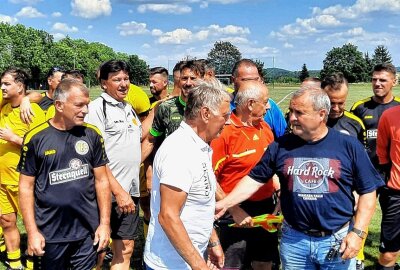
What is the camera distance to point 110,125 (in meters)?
4.68

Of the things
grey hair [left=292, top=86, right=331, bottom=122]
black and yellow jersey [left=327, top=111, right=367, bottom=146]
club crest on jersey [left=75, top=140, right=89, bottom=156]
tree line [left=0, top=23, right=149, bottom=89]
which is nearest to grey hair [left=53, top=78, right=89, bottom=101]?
club crest on jersey [left=75, top=140, right=89, bottom=156]

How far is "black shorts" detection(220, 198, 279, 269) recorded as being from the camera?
4449mm

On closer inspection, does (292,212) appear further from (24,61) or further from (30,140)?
(24,61)

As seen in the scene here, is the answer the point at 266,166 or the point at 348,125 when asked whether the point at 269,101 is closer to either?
the point at 348,125

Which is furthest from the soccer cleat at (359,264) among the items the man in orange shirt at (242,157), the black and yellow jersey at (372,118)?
the man in orange shirt at (242,157)

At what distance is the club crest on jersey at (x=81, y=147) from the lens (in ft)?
13.0

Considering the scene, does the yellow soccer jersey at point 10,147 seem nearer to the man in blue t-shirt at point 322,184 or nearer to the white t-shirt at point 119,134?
the white t-shirt at point 119,134

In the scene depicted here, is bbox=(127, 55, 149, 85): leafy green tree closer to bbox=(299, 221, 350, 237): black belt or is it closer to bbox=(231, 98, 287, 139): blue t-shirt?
bbox=(231, 98, 287, 139): blue t-shirt

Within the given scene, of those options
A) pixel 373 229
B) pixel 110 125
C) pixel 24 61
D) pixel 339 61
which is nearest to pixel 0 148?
pixel 110 125

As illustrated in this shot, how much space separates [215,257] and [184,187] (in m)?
1.12

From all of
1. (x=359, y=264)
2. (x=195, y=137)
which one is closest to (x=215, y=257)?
(x=195, y=137)

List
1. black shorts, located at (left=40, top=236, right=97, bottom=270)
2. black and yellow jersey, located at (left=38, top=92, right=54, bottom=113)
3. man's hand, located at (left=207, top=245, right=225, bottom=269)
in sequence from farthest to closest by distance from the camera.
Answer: black and yellow jersey, located at (left=38, top=92, right=54, bottom=113)
black shorts, located at (left=40, top=236, right=97, bottom=270)
man's hand, located at (left=207, top=245, right=225, bottom=269)

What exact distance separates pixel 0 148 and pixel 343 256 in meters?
4.20

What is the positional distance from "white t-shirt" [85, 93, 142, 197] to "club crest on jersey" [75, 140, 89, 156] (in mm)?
613
